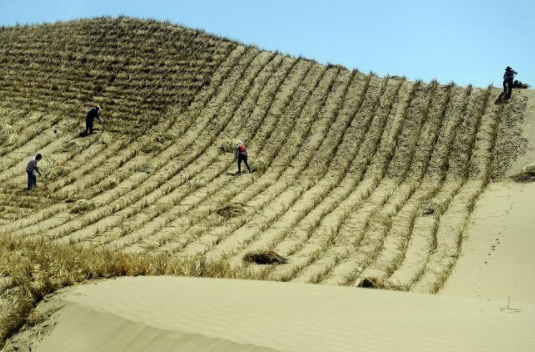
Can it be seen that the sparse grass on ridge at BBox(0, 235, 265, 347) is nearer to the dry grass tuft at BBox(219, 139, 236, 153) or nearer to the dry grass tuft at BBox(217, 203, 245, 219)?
the dry grass tuft at BBox(217, 203, 245, 219)

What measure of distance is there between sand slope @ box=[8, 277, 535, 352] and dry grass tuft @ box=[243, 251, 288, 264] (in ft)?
13.3

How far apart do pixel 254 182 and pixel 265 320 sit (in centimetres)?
1221

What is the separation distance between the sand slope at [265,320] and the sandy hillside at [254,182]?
4cm

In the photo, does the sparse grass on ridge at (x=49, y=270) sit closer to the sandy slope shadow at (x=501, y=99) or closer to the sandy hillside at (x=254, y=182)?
the sandy hillside at (x=254, y=182)

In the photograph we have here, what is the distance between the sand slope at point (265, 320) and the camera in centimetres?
444

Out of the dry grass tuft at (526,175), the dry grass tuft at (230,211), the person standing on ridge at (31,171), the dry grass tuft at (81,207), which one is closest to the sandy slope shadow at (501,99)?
the dry grass tuft at (526,175)

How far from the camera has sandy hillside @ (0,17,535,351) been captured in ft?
21.9

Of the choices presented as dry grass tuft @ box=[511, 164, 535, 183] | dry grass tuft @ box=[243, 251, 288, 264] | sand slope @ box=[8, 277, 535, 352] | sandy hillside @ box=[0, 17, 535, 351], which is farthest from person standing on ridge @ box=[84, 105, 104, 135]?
sand slope @ box=[8, 277, 535, 352]

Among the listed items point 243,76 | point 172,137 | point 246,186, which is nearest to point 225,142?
point 172,137

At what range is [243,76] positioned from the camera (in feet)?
82.5

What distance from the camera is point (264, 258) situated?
36.2 feet

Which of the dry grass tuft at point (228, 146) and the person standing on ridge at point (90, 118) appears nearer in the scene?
the dry grass tuft at point (228, 146)

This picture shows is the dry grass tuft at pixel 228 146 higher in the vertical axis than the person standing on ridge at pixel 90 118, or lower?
lower

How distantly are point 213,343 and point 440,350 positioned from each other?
1835 millimetres
